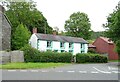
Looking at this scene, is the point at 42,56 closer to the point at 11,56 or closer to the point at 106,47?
the point at 11,56

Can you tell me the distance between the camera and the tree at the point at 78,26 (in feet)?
316

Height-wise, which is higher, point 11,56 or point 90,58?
point 11,56

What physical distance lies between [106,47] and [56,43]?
1445 centimetres

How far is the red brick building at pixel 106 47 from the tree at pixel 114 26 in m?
31.9

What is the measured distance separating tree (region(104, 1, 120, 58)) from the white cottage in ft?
84.6

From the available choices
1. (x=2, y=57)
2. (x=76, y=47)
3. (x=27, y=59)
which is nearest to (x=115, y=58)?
(x=76, y=47)

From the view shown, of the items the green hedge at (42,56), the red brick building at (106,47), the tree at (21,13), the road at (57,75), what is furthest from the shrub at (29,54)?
the red brick building at (106,47)

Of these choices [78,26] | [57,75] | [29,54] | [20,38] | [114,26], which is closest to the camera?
[57,75]

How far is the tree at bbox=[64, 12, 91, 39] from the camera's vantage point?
9638 cm

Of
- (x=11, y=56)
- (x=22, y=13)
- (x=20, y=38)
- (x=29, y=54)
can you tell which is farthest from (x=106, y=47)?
(x=11, y=56)

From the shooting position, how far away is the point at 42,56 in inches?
2039

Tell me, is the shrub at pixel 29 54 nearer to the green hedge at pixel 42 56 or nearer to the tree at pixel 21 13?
the green hedge at pixel 42 56

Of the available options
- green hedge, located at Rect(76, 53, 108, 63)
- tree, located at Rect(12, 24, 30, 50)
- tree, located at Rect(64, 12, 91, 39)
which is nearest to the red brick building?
tree, located at Rect(64, 12, 91, 39)

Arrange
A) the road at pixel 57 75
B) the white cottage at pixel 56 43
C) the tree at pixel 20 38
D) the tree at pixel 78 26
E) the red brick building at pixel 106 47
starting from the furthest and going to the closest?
the tree at pixel 78 26
the red brick building at pixel 106 47
the white cottage at pixel 56 43
the tree at pixel 20 38
the road at pixel 57 75
